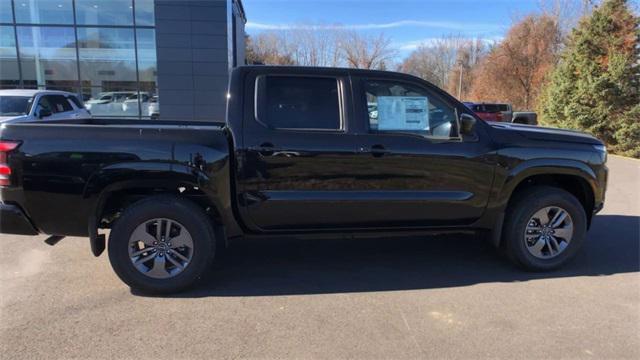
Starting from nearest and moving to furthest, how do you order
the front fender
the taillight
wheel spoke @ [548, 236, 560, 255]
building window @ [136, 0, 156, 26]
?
the taillight → the front fender → wheel spoke @ [548, 236, 560, 255] → building window @ [136, 0, 156, 26]

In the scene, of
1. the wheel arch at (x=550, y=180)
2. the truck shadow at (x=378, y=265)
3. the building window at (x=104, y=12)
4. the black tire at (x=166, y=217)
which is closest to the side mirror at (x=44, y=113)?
the truck shadow at (x=378, y=265)

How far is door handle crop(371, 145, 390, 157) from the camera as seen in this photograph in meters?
4.22

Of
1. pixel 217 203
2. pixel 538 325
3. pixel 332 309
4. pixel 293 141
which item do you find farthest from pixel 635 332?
pixel 217 203

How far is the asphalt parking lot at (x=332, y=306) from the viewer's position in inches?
129

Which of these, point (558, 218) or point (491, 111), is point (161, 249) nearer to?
point (558, 218)

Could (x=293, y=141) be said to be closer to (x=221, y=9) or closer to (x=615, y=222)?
(x=615, y=222)

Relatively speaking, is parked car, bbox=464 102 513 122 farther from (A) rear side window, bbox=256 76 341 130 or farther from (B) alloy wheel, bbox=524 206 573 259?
(A) rear side window, bbox=256 76 341 130

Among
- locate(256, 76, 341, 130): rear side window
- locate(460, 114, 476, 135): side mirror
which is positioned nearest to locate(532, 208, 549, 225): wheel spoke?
locate(460, 114, 476, 135): side mirror

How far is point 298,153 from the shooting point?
4109 mm

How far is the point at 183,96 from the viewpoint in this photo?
19.7 metres

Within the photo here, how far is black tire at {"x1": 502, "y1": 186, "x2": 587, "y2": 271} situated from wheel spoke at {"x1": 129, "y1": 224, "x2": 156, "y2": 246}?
3.26m

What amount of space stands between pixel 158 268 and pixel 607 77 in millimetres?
16123

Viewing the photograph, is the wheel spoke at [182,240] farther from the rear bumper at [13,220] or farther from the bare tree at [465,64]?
the bare tree at [465,64]

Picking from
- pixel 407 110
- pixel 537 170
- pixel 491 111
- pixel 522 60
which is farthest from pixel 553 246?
pixel 522 60
